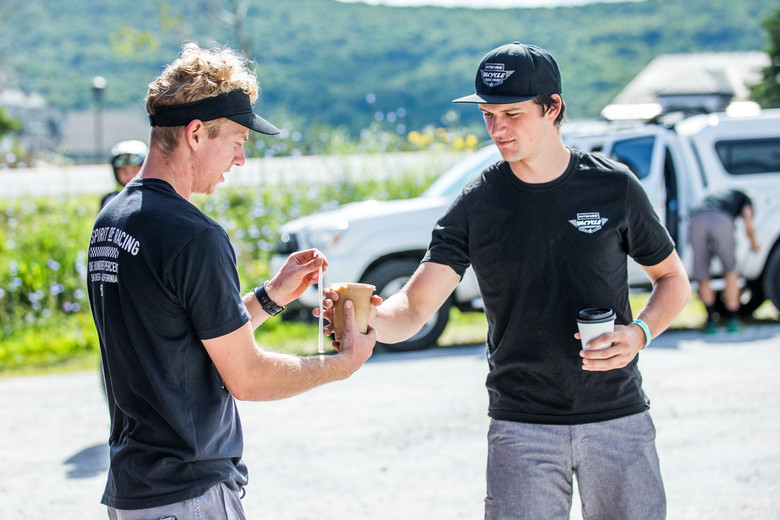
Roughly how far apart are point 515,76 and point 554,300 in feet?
2.49

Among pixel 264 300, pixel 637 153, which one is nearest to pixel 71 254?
pixel 637 153

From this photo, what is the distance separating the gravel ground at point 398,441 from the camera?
523cm

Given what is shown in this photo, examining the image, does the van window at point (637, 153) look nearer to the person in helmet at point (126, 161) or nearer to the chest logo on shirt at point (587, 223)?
the person in helmet at point (126, 161)

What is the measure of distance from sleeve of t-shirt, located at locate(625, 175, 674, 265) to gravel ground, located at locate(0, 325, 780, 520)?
246 cm

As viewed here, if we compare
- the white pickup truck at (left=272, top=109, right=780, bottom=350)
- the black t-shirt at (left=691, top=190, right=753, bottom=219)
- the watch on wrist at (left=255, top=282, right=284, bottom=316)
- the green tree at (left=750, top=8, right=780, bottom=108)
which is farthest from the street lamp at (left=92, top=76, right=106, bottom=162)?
the green tree at (left=750, top=8, right=780, bottom=108)

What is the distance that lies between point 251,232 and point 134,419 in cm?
990

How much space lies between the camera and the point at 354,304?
8.91ft

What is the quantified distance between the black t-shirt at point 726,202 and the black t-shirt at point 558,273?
7078 millimetres

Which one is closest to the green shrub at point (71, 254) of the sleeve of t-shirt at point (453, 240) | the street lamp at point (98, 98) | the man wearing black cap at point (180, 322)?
the sleeve of t-shirt at point (453, 240)

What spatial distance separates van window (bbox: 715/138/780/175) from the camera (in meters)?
10.2

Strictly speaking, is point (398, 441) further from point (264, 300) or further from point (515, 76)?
point (515, 76)

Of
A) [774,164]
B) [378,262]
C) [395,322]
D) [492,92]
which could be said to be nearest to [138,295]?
[395,322]

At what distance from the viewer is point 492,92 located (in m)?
2.94

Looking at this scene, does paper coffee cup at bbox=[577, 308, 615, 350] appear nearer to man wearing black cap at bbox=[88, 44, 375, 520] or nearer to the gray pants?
the gray pants
